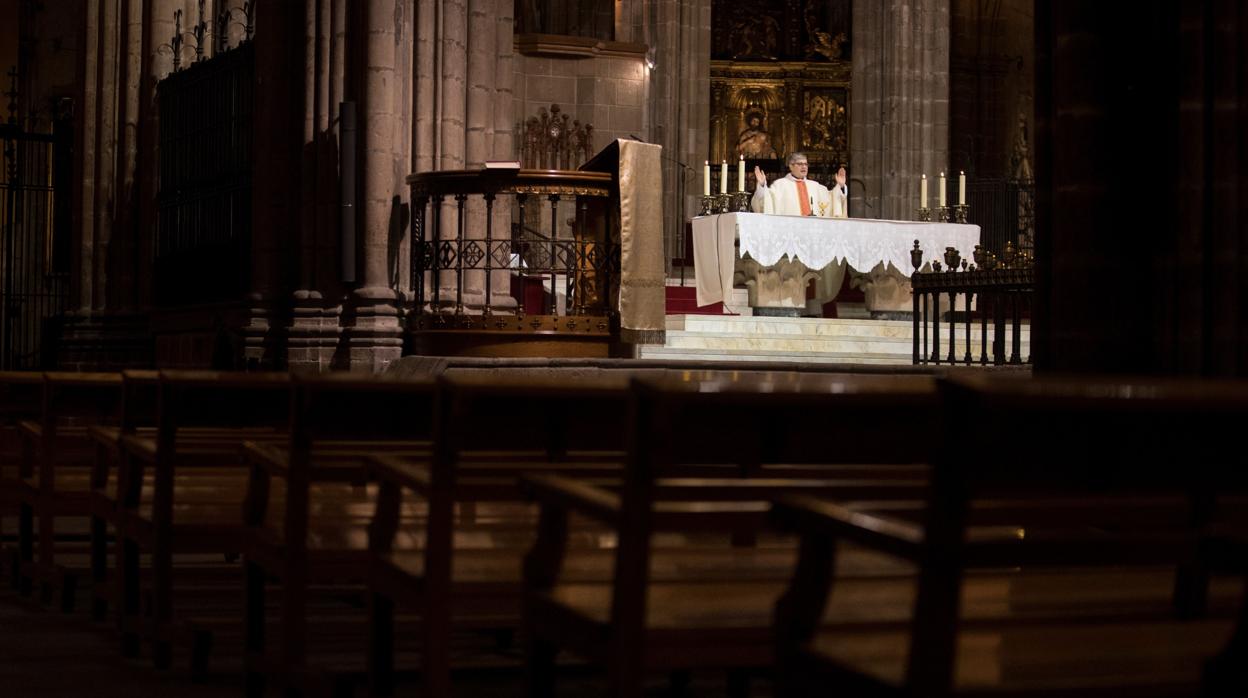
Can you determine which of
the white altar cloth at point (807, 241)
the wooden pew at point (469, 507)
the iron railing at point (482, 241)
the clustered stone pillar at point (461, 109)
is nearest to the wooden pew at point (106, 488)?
the wooden pew at point (469, 507)

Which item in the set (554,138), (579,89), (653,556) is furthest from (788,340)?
(653,556)

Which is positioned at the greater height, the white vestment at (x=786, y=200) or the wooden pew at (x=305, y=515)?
the white vestment at (x=786, y=200)

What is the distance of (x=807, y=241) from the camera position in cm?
1392

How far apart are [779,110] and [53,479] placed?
19.7 metres

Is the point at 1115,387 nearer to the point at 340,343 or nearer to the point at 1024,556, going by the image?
the point at 1024,556

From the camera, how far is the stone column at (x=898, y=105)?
1970 cm

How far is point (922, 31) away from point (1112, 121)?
1468cm

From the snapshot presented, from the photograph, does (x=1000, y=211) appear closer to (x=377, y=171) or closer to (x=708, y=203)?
(x=708, y=203)

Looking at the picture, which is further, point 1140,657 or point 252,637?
point 252,637

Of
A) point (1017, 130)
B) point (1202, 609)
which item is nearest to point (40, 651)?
point (1202, 609)

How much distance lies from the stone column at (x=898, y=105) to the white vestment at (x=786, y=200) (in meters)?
4.68

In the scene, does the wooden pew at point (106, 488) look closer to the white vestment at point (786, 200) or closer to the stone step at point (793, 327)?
the stone step at point (793, 327)

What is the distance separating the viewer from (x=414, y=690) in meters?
3.94

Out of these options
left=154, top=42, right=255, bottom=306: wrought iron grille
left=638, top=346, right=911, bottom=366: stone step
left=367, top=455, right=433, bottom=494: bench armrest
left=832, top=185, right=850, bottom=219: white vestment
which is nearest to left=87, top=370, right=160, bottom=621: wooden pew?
left=367, top=455, right=433, bottom=494: bench armrest
